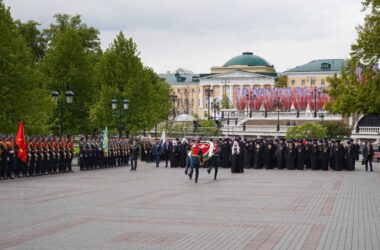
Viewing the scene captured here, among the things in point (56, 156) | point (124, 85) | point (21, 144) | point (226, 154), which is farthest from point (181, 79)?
point (21, 144)

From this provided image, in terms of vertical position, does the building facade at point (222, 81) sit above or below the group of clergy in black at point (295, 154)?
above

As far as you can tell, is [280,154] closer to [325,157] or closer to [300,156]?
[300,156]

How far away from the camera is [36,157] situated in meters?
29.8

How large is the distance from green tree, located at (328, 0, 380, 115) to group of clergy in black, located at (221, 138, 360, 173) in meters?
2.37

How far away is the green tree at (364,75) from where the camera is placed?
3628 centimetres

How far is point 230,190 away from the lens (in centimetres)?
2336

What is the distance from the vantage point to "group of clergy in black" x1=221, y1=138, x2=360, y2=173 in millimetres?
38344

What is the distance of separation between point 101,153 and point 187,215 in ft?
70.8

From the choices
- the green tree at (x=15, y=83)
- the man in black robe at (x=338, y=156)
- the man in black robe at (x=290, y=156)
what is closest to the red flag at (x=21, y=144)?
the green tree at (x=15, y=83)

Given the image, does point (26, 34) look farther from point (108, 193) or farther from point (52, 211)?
point (52, 211)

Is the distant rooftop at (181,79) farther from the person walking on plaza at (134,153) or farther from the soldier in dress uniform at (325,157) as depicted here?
the person walking on plaza at (134,153)

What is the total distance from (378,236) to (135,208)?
7.01 metres

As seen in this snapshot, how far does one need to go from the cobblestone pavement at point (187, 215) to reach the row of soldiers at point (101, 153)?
8.52m

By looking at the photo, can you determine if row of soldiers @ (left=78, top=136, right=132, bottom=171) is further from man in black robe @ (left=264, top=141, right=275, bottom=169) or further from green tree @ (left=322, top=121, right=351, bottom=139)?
green tree @ (left=322, top=121, right=351, bottom=139)
